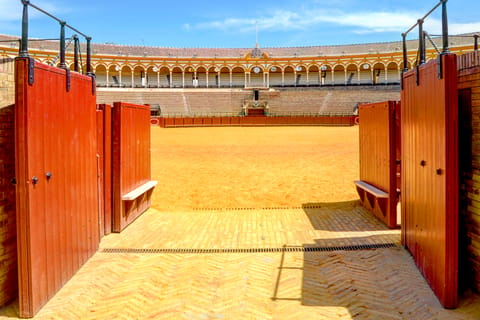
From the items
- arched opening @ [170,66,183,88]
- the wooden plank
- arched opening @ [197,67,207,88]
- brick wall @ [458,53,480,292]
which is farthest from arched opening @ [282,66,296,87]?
brick wall @ [458,53,480,292]

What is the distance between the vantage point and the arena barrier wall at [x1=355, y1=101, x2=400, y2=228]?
686 centimetres

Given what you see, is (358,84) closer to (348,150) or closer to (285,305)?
(348,150)

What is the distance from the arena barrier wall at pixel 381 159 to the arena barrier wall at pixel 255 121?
29.9 m

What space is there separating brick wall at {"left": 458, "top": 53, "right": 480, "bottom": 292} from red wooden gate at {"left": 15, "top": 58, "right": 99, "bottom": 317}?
416 cm

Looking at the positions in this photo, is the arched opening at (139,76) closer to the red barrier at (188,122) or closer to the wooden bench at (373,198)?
the red barrier at (188,122)

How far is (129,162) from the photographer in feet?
23.8

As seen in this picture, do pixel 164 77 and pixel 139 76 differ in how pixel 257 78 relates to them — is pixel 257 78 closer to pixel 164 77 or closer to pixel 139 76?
pixel 164 77

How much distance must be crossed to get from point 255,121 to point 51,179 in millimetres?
35060

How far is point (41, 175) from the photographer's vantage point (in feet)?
12.8

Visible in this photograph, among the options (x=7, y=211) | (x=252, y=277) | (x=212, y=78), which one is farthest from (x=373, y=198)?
(x=212, y=78)

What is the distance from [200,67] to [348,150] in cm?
4053

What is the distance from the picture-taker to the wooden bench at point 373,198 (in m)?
6.95

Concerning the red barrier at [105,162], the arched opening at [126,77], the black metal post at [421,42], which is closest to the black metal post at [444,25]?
the black metal post at [421,42]

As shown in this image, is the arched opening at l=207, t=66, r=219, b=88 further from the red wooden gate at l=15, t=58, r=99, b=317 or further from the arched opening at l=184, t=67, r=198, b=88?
the red wooden gate at l=15, t=58, r=99, b=317
